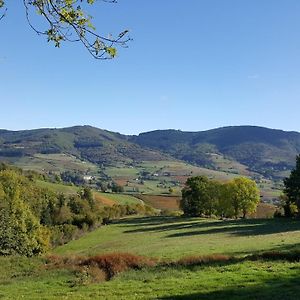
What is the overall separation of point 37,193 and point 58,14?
106870 mm

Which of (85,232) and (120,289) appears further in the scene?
(85,232)

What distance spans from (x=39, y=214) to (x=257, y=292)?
94010mm

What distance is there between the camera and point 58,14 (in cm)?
979

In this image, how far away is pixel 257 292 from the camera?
1922 centimetres

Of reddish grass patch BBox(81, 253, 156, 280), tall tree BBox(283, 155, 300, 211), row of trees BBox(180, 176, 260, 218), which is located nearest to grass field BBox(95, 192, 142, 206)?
row of trees BBox(180, 176, 260, 218)

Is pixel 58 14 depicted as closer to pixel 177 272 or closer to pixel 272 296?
pixel 272 296

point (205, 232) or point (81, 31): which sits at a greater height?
point (81, 31)

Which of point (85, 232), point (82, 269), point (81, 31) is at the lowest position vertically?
point (85, 232)

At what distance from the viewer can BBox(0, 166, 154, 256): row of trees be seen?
7394 cm

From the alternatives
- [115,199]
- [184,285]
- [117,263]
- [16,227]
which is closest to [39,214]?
[16,227]

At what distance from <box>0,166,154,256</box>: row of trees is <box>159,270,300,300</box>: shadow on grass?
49458 mm

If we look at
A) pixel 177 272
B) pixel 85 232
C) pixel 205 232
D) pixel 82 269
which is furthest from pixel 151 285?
pixel 85 232

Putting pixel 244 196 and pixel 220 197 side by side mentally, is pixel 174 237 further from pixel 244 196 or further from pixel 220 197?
pixel 244 196

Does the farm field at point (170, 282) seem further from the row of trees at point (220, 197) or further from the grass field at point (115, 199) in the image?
the grass field at point (115, 199)
